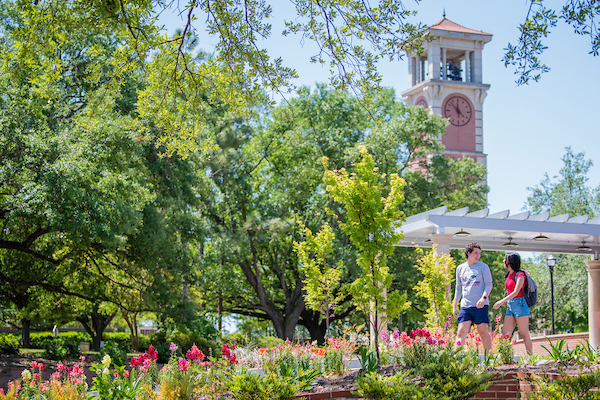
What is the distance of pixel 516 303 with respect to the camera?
8.84 metres

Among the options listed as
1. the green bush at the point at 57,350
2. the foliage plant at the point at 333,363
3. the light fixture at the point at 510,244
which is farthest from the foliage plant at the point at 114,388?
the green bush at the point at 57,350

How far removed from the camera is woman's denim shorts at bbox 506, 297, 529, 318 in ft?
28.7

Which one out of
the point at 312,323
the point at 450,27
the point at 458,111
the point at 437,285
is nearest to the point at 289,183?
the point at 312,323

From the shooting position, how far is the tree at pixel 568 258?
34.9 metres

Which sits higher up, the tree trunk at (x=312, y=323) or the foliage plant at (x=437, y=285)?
the foliage plant at (x=437, y=285)

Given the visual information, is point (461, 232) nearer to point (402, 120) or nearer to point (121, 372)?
point (121, 372)

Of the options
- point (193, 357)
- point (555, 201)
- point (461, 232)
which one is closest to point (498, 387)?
point (193, 357)

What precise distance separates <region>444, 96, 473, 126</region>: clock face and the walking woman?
4536 cm

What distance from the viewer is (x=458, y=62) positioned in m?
55.0

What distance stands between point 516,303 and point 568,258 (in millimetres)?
31060

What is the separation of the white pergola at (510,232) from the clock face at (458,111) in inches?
1397

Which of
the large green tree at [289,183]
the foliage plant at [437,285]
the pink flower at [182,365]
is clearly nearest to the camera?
the pink flower at [182,365]

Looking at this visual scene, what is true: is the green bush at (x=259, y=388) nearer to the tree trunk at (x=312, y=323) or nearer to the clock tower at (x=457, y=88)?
the tree trunk at (x=312, y=323)

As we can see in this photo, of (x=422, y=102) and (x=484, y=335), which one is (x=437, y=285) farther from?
(x=422, y=102)
